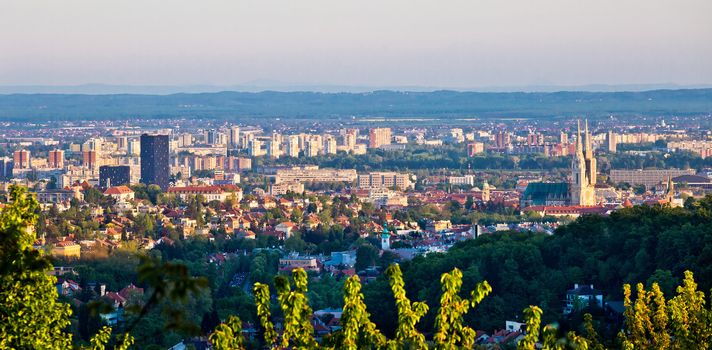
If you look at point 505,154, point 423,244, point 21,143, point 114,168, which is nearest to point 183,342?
point 423,244

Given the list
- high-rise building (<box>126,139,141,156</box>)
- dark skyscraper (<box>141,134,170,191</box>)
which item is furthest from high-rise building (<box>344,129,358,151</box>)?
→ dark skyscraper (<box>141,134,170,191</box>)

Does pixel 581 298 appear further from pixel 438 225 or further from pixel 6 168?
pixel 6 168

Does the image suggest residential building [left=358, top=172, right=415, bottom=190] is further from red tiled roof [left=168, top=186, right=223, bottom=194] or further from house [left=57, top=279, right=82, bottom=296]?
house [left=57, top=279, right=82, bottom=296]

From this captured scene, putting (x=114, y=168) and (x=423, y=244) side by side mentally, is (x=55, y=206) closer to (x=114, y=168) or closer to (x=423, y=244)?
(x=423, y=244)

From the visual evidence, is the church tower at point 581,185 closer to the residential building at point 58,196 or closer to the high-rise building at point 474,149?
the residential building at point 58,196

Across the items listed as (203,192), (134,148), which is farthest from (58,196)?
(134,148)
